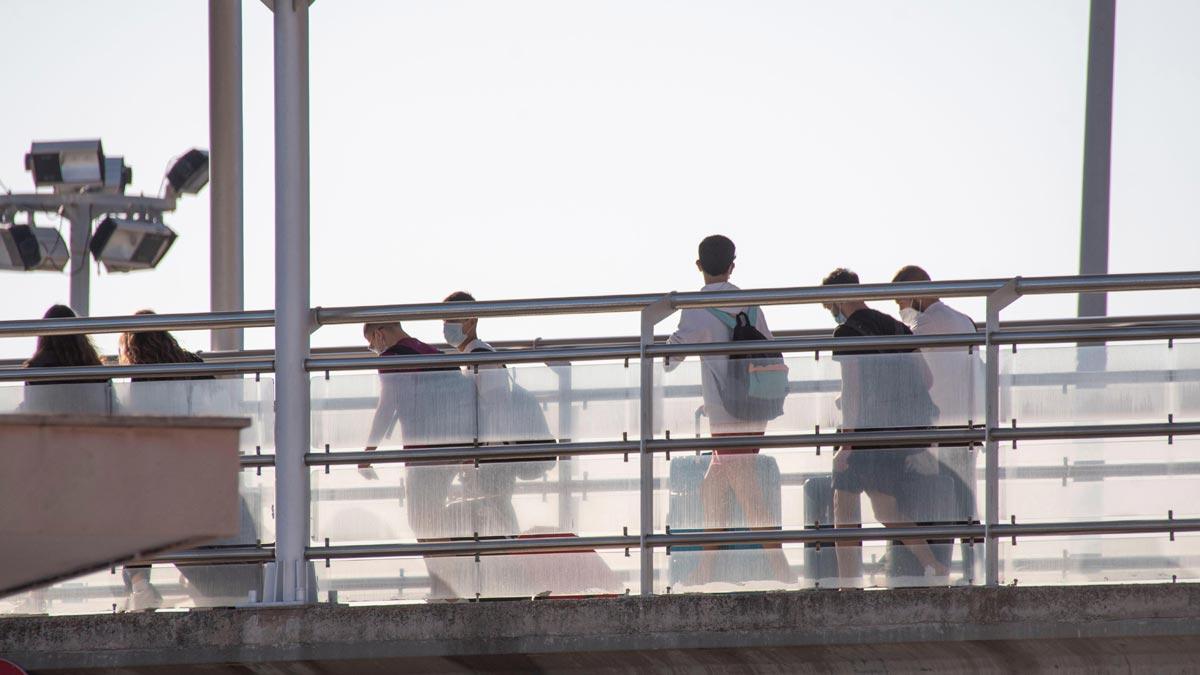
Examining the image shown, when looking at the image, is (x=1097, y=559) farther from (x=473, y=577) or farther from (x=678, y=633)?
(x=473, y=577)

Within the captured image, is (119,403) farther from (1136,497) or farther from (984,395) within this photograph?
(1136,497)

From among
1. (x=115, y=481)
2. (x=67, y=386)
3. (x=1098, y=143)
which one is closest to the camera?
(x=115, y=481)

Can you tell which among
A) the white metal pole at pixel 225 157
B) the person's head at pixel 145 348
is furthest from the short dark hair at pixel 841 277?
the white metal pole at pixel 225 157

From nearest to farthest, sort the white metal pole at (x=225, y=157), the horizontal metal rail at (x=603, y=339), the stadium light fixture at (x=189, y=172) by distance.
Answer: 1. the horizontal metal rail at (x=603, y=339)
2. the white metal pole at (x=225, y=157)
3. the stadium light fixture at (x=189, y=172)

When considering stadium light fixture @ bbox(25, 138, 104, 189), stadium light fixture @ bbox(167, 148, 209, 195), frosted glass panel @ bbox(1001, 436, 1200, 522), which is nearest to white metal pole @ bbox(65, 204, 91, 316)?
stadium light fixture @ bbox(25, 138, 104, 189)

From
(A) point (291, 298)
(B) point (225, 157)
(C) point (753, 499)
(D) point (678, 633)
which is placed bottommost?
(D) point (678, 633)

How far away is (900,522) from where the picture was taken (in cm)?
695

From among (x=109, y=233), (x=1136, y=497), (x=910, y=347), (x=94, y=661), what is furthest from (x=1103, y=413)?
(x=109, y=233)

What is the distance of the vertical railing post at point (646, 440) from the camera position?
695 cm

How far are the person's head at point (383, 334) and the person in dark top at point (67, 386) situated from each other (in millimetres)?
1218

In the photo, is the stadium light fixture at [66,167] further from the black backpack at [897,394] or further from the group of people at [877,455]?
the black backpack at [897,394]

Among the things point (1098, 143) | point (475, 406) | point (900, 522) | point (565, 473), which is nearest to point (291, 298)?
point (475, 406)

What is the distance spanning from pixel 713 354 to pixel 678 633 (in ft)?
3.94

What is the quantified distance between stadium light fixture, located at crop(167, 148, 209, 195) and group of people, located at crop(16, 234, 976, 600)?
8.00m
